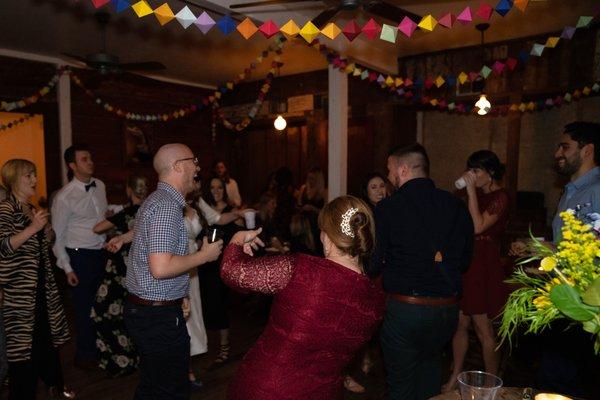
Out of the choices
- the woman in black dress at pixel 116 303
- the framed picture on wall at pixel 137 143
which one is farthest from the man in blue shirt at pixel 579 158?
the framed picture on wall at pixel 137 143

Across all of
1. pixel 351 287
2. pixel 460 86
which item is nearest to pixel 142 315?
pixel 351 287

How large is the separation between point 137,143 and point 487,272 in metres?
6.57

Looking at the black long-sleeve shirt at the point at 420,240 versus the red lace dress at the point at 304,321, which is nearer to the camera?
the red lace dress at the point at 304,321

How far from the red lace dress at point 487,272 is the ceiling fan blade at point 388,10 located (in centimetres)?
144

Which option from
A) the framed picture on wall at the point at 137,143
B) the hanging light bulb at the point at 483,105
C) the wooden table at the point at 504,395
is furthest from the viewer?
the framed picture on wall at the point at 137,143

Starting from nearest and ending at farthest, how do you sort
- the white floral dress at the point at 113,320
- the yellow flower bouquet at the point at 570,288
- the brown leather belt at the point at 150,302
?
the yellow flower bouquet at the point at 570,288 → the brown leather belt at the point at 150,302 → the white floral dress at the point at 113,320

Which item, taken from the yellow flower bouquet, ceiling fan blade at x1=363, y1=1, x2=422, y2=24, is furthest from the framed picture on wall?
the yellow flower bouquet

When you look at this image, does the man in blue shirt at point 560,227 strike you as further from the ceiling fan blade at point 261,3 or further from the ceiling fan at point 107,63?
the ceiling fan at point 107,63

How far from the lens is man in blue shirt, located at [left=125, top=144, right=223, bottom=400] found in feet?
6.91

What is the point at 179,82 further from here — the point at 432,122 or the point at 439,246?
the point at 439,246

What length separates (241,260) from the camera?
1.71 m

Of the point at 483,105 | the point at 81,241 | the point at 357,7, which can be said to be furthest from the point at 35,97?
the point at 483,105

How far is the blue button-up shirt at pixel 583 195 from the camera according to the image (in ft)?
7.73

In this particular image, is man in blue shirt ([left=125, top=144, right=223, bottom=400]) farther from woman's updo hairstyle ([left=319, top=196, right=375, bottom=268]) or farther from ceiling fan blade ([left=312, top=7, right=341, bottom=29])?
ceiling fan blade ([left=312, top=7, right=341, bottom=29])
